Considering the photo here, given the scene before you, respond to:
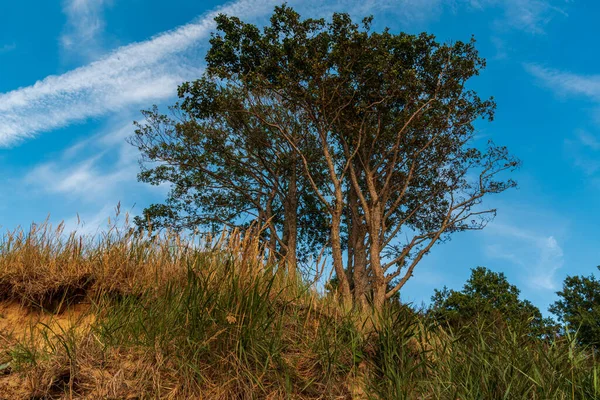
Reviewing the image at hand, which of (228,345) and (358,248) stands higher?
(358,248)

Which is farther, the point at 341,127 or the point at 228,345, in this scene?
the point at 341,127

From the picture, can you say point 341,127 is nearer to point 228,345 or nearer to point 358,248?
point 358,248

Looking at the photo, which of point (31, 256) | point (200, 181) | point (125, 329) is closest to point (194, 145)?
point (200, 181)

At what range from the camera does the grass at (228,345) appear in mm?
4027

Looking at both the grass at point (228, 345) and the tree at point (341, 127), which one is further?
the tree at point (341, 127)

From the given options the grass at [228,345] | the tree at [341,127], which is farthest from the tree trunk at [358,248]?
the grass at [228,345]

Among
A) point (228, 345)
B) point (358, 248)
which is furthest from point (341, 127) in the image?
point (228, 345)

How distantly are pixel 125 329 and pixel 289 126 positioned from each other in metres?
14.1

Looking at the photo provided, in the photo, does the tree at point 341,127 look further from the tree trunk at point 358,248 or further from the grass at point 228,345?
the grass at point 228,345

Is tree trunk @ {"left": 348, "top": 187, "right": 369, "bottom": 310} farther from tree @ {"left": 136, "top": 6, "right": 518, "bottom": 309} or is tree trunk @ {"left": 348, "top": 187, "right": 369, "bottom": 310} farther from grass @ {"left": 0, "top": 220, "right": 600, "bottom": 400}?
grass @ {"left": 0, "top": 220, "right": 600, "bottom": 400}

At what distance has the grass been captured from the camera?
159 inches

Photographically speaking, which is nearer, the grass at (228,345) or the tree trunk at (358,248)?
the grass at (228,345)

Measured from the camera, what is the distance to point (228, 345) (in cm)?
429

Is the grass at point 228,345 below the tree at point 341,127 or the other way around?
below
